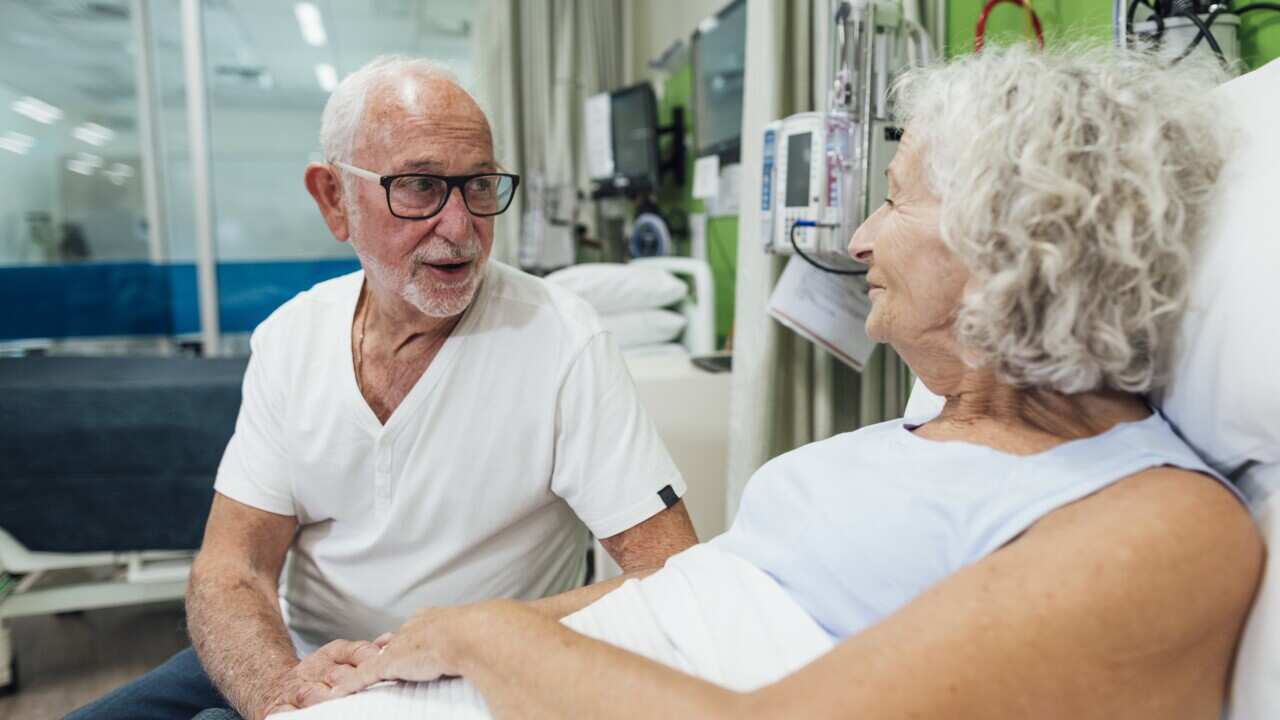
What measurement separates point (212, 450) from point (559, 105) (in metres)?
2.50

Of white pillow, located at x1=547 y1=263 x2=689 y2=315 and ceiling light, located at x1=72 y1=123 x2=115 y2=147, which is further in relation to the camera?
ceiling light, located at x1=72 y1=123 x2=115 y2=147

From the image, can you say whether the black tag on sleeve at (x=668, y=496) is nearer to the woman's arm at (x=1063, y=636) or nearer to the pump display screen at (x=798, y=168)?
the woman's arm at (x=1063, y=636)

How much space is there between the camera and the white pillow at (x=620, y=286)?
2.30m

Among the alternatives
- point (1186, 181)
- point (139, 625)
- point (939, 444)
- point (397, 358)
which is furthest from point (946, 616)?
point (139, 625)

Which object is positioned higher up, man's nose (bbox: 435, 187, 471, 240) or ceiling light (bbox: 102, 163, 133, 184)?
ceiling light (bbox: 102, 163, 133, 184)

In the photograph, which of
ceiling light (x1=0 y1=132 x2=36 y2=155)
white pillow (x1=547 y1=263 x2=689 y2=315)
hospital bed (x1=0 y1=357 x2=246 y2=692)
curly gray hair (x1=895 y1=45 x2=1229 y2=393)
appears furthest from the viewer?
ceiling light (x1=0 y1=132 x2=36 y2=155)

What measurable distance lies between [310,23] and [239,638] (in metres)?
4.23

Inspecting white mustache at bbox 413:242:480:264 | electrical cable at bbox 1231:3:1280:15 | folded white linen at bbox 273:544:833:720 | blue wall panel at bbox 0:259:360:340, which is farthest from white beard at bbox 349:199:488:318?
blue wall panel at bbox 0:259:360:340

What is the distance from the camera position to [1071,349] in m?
0.64

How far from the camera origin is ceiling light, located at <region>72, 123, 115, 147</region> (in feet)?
12.8

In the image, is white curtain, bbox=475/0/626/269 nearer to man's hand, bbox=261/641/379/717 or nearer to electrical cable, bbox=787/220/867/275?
electrical cable, bbox=787/220/867/275

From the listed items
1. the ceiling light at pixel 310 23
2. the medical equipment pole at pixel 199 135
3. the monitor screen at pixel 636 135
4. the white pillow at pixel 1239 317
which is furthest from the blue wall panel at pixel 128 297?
the white pillow at pixel 1239 317

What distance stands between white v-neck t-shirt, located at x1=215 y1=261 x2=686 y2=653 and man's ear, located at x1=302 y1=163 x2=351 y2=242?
0.14m

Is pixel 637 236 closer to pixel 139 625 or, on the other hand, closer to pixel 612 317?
pixel 612 317
